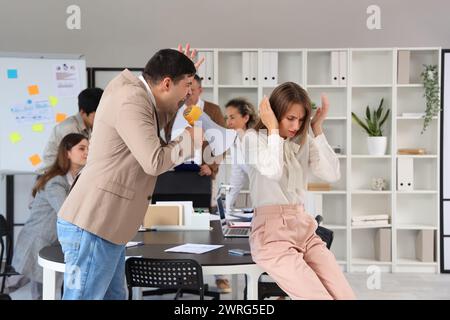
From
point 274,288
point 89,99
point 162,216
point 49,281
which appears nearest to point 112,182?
point 49,281

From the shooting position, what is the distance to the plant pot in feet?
19.2

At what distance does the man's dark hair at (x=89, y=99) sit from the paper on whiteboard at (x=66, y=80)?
52.0 inches

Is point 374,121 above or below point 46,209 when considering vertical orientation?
above

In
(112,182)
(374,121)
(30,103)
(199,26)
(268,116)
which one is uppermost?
(199,26)

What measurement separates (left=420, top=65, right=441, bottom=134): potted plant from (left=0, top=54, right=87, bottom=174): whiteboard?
3.31 metres

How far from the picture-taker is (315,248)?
7.82 ft

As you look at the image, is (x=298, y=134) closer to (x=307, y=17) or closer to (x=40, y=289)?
(x=40, y=289)

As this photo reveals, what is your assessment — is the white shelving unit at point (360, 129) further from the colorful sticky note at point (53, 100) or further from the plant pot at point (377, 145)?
the colorful sticky note at point (53, 100)

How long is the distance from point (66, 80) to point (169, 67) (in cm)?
369

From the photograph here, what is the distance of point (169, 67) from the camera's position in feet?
7.14

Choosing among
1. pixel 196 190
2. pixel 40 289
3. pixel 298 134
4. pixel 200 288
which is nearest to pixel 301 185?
pixel 298 134

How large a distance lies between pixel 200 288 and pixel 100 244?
0.64m

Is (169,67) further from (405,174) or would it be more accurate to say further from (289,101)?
(405,174)

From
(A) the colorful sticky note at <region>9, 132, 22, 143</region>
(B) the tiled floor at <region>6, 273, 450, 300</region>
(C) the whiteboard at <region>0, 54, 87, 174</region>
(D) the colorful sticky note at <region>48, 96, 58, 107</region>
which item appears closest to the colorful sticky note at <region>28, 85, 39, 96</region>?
(C) the whiteboard at <region>0, 54, 87, 174</region>
